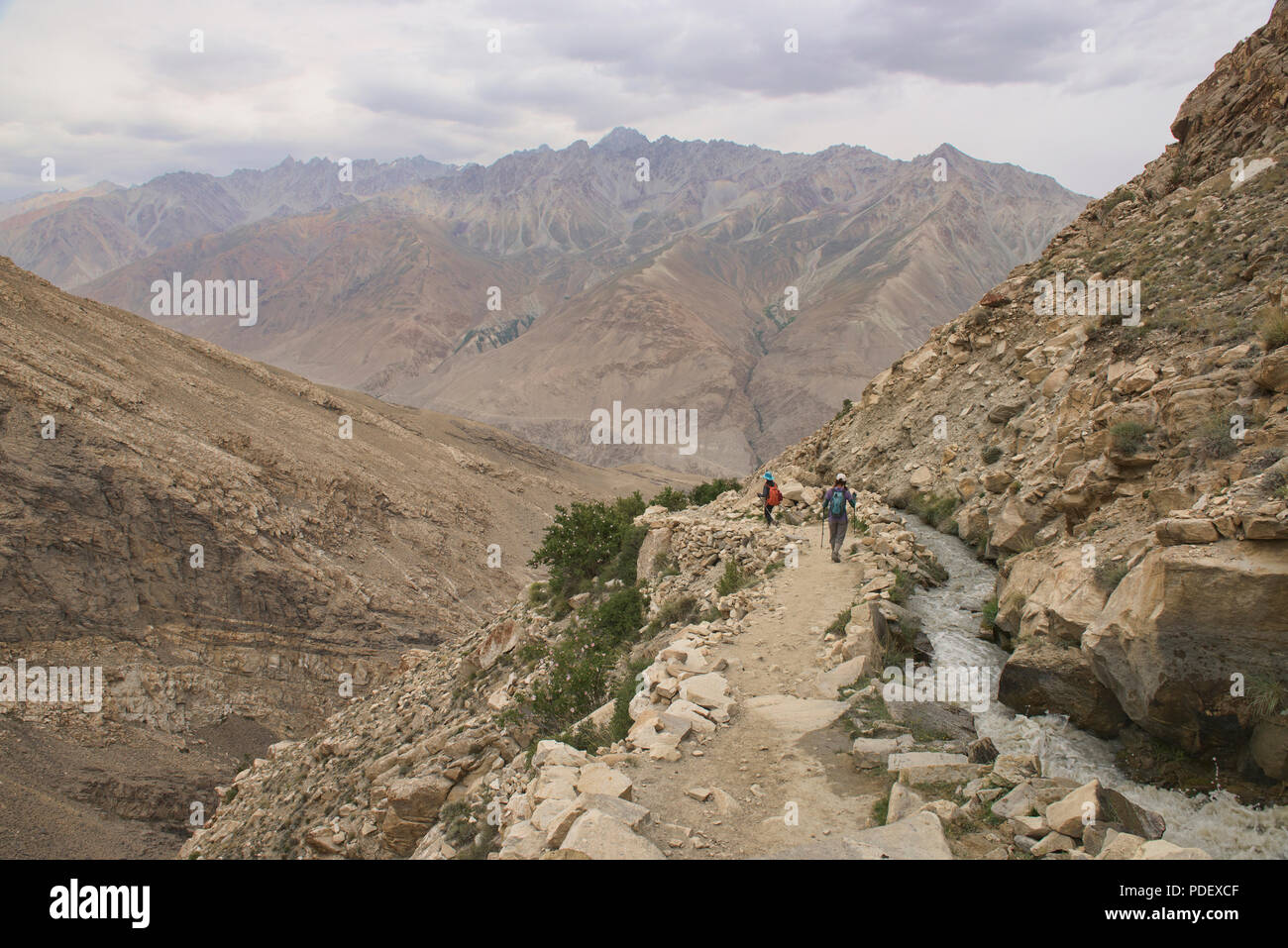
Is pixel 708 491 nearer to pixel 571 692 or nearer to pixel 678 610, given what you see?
pixel 678 610

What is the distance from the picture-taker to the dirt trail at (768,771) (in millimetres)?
5816

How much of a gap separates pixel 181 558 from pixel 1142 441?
107 ft

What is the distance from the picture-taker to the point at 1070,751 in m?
7.54

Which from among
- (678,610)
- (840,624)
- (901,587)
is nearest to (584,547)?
(678,610)

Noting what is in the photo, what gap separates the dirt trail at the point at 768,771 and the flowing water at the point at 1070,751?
1.75 m

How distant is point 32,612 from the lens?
26.3 meters

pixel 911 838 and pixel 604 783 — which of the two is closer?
pixel 911 838

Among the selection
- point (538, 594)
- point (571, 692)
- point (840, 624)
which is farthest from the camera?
point (538, 594)

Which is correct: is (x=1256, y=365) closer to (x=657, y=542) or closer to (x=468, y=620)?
(x=657, y=542)

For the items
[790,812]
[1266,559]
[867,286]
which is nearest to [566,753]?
[790,812]

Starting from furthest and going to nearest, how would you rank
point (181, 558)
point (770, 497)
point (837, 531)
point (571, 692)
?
point (181, 558) < point (770, 497) < point (837, 531) < point (571, 692)

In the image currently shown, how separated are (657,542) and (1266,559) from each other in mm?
11050

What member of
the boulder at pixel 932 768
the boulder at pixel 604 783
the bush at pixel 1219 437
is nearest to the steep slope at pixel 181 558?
the boulder at pixel 604 783

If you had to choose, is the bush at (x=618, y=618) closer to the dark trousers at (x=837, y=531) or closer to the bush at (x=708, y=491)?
the dark trousers at (x=837, y=531)
